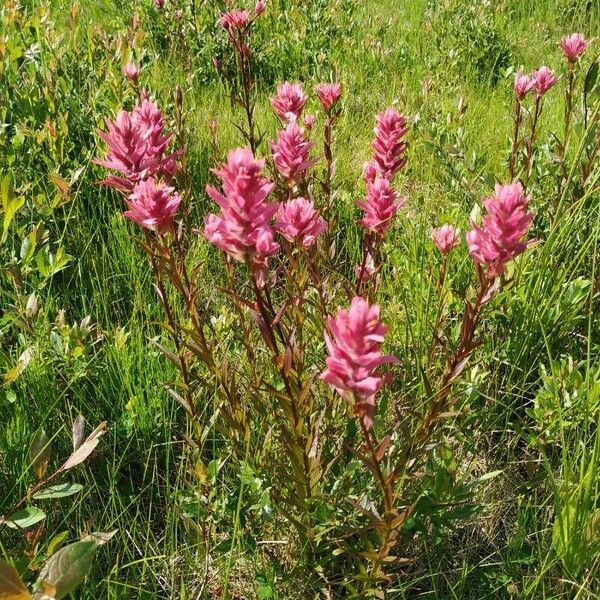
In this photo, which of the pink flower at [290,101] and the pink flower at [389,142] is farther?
the pink flower at [290,101]

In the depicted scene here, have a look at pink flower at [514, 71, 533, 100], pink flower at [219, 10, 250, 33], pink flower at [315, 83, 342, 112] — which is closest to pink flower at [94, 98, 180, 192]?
pink flower at [315, 83, 342, 112]

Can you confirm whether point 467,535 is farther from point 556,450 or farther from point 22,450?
point 22,450

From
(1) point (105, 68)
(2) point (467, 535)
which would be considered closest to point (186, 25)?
(1) point (105, 68)

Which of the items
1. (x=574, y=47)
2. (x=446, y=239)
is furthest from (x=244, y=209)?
(x=574, y=47)

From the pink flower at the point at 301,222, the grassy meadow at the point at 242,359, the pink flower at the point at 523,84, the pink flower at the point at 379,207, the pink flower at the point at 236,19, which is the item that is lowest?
the grassy meadow at the point at 242,359

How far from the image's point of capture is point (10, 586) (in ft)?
3.02

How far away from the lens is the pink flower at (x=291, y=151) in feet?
5.22

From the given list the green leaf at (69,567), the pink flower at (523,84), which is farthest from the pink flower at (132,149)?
the pink flower at (523,84)

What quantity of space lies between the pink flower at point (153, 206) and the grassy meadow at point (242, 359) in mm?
259

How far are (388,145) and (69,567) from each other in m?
1.23

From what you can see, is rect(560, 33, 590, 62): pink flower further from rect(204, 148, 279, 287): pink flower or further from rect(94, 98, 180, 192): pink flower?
rect(204, 148, 279, 287): pink flower

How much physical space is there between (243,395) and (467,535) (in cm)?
77

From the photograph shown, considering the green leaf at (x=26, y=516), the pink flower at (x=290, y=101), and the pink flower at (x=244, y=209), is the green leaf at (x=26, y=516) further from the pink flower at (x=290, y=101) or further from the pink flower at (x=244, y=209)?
the pink flower at (x=290, y=101)

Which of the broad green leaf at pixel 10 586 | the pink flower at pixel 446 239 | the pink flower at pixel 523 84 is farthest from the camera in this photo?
the pink flower at pixel 523 84
